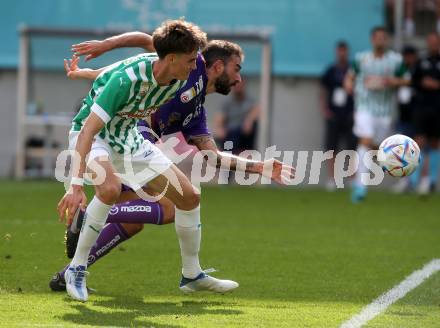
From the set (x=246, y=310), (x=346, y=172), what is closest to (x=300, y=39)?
(x=346, y=172)

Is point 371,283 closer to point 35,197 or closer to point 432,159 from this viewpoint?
point 35,197

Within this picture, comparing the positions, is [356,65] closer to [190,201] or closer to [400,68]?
[400,68]

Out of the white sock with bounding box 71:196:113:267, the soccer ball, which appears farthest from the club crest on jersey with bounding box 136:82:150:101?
the soccer ball

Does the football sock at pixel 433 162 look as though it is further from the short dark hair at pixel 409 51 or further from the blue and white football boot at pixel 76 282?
the blue and white football boot at pixel 76 282

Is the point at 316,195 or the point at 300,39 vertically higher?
the point at 300,39

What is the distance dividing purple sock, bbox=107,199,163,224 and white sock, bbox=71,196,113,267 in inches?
20.5

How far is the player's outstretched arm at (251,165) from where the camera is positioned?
6887 millimetres

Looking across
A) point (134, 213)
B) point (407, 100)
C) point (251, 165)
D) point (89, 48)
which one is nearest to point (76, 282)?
point (134, 213)

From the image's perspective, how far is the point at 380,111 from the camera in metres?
14.8

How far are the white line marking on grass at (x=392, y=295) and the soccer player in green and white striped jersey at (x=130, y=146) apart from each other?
0.98 meters

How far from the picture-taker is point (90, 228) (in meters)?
6.61

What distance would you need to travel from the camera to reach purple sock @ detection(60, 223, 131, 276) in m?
7.15

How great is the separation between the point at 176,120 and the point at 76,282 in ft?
5.07

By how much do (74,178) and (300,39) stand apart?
1181 centimetres
